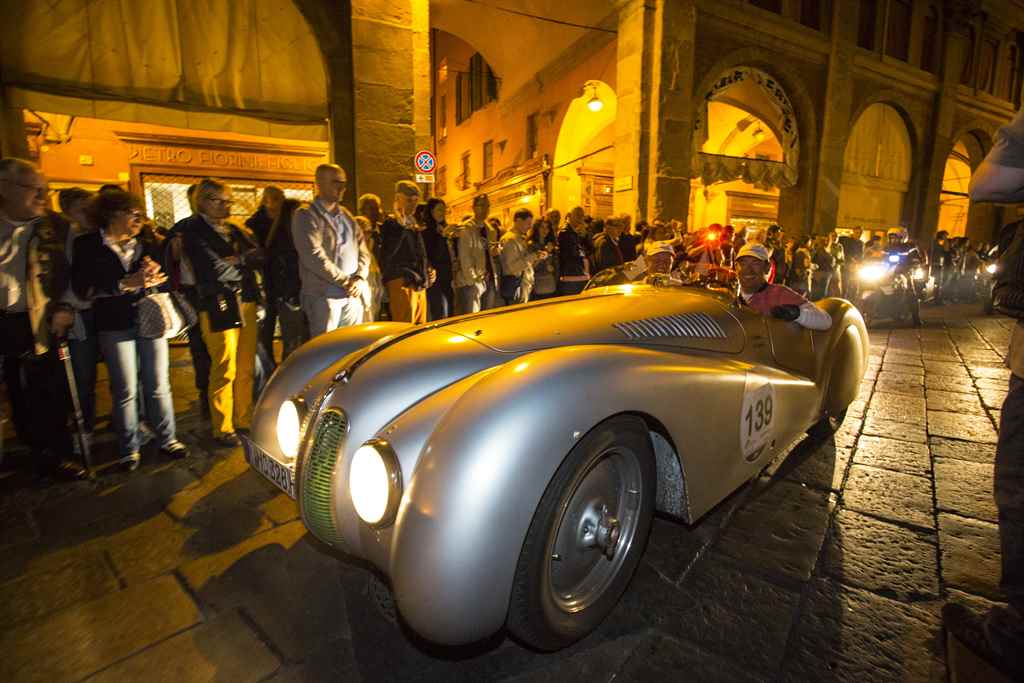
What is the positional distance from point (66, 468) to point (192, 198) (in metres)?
1.87

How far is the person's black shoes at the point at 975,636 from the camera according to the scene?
5.04ft

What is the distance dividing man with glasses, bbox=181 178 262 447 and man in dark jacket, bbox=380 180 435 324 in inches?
61.1

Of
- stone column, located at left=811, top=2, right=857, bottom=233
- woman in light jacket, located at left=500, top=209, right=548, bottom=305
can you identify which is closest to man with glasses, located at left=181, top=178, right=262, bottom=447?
woman in light jacket, located at left=500, top=209, right=548, bottom=305

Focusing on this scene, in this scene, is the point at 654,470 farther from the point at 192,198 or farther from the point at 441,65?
the point at 441,65

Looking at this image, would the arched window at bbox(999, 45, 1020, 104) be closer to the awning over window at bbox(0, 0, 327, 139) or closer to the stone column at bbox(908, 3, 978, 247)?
the stone column at bbox(908, 3, 978, 247)

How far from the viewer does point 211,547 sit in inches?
88.2

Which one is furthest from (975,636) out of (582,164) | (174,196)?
(582,164)

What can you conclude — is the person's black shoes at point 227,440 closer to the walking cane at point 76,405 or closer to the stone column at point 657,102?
the walking cane at point 76,405

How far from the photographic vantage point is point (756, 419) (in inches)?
91.9

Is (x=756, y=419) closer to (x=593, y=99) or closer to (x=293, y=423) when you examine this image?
(x=293, y=423)

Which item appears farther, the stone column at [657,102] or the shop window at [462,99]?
the shop window at [462,99]

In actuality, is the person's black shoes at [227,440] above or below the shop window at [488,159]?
below

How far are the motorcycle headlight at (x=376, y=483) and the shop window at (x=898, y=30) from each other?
20788mm

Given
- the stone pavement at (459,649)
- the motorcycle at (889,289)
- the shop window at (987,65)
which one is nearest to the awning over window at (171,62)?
the stone pavement at (459,649)
